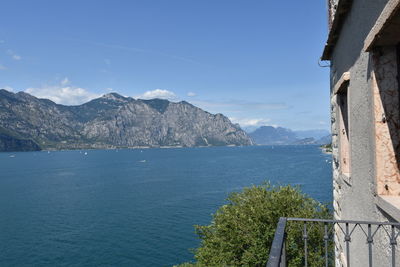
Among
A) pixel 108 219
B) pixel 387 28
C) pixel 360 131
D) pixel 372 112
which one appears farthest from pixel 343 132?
pixel 108 219

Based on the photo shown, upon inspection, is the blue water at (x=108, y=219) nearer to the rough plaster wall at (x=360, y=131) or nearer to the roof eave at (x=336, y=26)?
the roof eave at (x=336, y=26)

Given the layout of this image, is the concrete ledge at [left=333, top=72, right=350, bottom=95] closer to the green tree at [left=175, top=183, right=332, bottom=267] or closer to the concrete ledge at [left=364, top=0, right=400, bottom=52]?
the concrete ledge at [left=364, top=0, right=400, bottom=52]

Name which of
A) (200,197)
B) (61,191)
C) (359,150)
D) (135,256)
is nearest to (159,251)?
(135,256)

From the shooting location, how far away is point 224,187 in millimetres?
83312

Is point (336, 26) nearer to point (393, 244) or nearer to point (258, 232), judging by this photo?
point (393, 244)

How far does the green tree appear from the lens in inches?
916

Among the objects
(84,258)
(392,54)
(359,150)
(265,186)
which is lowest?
(84,258)

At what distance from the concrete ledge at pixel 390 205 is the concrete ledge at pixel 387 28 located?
2.06 m

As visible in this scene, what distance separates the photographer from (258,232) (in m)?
23.9

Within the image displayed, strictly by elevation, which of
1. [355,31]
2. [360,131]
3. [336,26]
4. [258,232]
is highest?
[336,26]

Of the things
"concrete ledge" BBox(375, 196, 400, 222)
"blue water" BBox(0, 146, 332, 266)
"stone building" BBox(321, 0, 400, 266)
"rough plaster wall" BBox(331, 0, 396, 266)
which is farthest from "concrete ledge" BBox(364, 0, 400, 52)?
"blue water" BBox(0, 146, 332, 266)

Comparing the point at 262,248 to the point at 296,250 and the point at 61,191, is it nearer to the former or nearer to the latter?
the point at 296,250

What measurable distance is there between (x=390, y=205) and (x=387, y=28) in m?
2.17

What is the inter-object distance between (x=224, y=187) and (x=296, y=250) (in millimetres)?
60328
